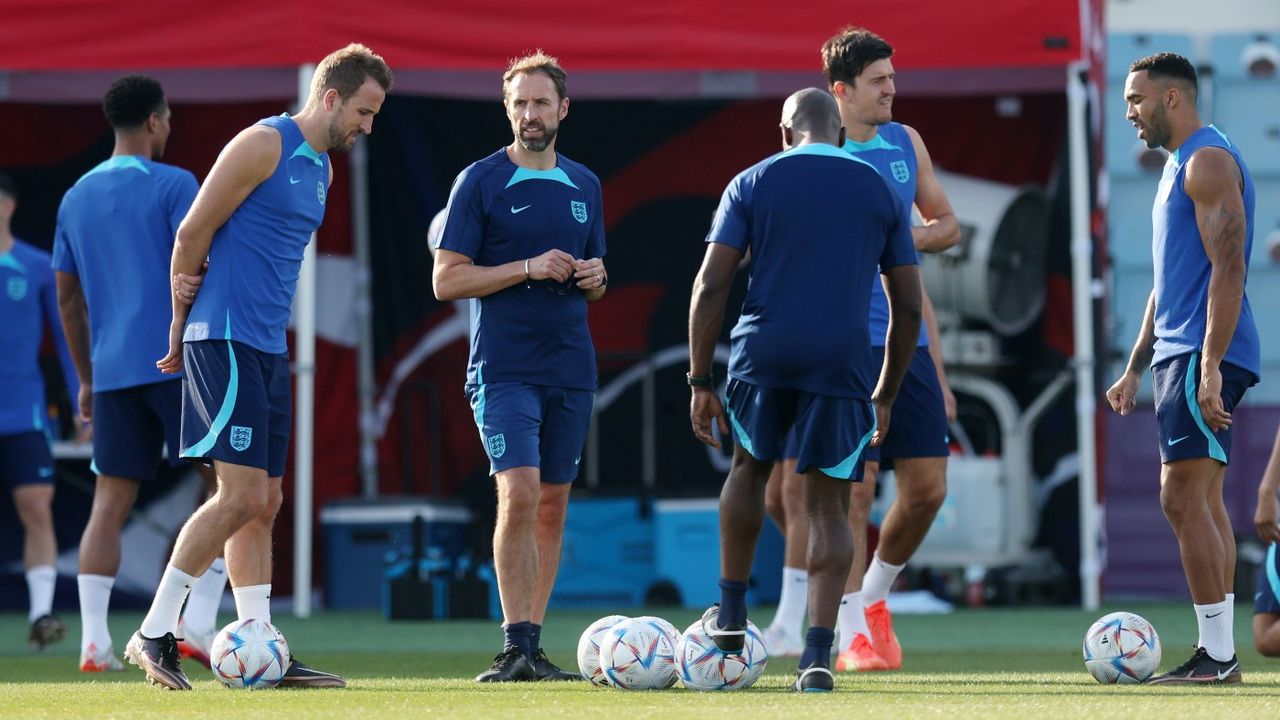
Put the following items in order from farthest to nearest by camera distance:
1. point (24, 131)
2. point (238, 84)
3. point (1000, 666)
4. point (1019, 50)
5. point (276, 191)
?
1. point (24, 131)
2. point (238, 84)
3. point (1019, 50)
4. point (1000, 666)
5. point (276, 191)

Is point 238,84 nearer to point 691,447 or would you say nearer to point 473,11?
point 473,11

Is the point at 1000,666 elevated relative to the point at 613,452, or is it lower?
lower

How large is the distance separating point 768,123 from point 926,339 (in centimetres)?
488

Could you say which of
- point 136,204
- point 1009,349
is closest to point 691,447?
point 1009,349

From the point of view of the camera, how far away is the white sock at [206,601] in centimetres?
718

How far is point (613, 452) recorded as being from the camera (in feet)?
39.2

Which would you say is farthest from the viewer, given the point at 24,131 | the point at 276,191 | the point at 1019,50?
the point at 24,131

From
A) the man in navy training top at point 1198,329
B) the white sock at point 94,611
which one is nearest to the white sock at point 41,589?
the white sock at point 94,611

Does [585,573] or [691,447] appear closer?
[585,573]

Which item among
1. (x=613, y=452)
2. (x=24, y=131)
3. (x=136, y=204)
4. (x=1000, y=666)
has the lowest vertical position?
(x=1000, y=666)

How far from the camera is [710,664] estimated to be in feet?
→ 19.0

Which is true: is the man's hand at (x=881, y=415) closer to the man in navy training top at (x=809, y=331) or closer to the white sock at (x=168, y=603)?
the man in navy training top at (x=809, y=331)

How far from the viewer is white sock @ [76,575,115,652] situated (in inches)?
282

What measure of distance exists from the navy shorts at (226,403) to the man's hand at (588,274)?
1003mm
